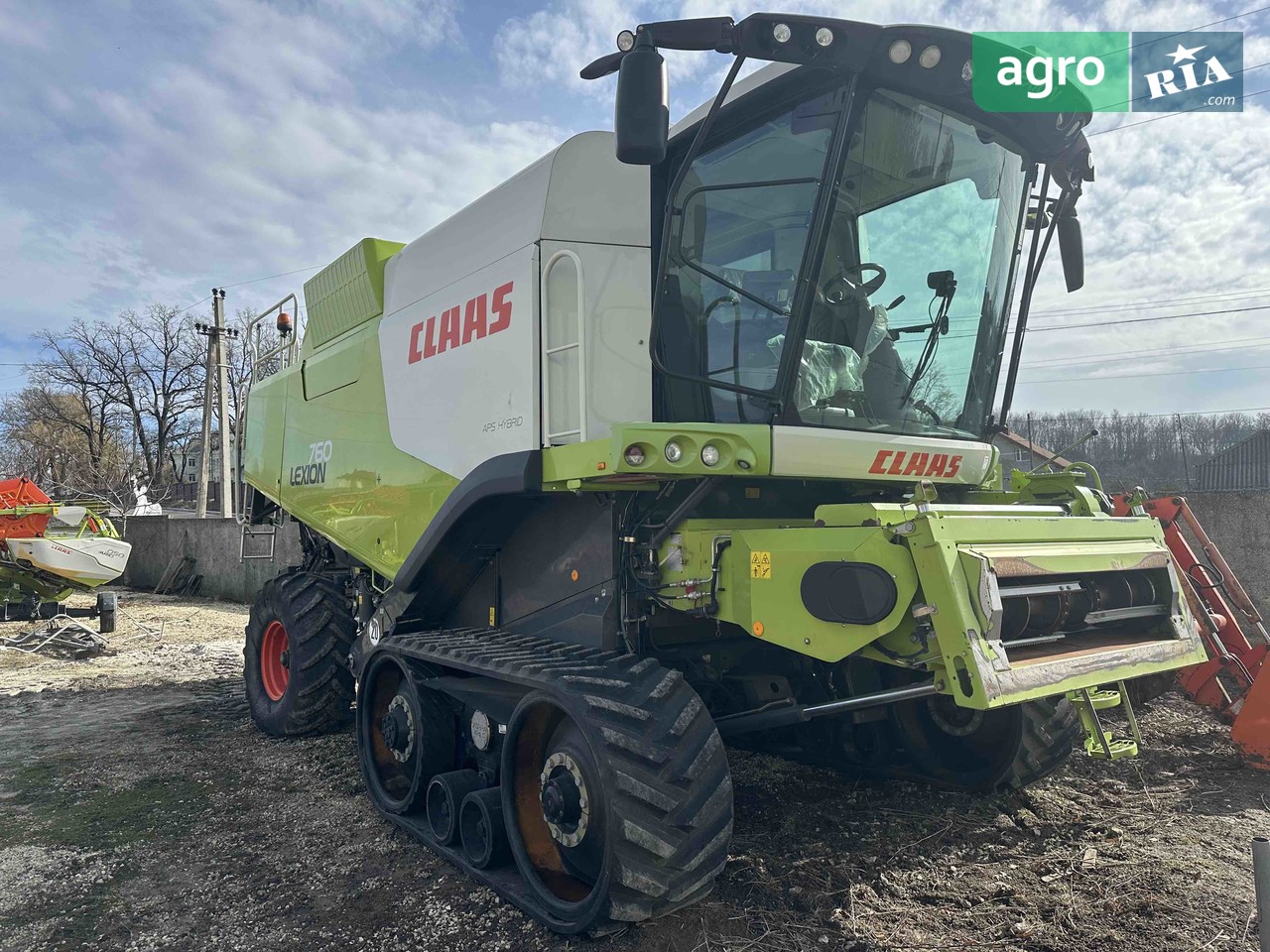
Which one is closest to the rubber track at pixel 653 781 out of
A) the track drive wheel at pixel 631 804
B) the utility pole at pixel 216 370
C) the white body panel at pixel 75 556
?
the track drive wheel at pixel 631 804

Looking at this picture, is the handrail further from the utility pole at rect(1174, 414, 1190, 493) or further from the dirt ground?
the utility pole at rect(1174, 414, 1190, 493)

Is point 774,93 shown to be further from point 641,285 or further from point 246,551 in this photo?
point 246,551

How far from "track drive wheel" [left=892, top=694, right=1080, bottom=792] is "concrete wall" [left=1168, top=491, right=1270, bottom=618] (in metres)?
3.70

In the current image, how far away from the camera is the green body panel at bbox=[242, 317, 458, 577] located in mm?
4738

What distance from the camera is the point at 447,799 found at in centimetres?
383

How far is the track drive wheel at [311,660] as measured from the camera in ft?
18.9

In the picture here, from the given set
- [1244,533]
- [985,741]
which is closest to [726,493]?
[985,741]

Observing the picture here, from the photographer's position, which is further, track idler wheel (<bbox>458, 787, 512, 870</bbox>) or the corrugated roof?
the corrugated roof

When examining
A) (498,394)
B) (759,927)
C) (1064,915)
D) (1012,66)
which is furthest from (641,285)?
(1064,915)

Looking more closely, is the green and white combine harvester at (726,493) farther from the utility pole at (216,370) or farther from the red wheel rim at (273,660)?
the utility pole at (216,370)

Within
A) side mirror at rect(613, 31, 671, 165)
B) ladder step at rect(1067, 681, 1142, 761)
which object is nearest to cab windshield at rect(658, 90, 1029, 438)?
side mirror at rect(613, 31, 671, 165)

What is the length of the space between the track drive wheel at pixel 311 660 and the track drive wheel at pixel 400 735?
45.3 inches

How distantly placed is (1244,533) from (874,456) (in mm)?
5212

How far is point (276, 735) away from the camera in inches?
235
